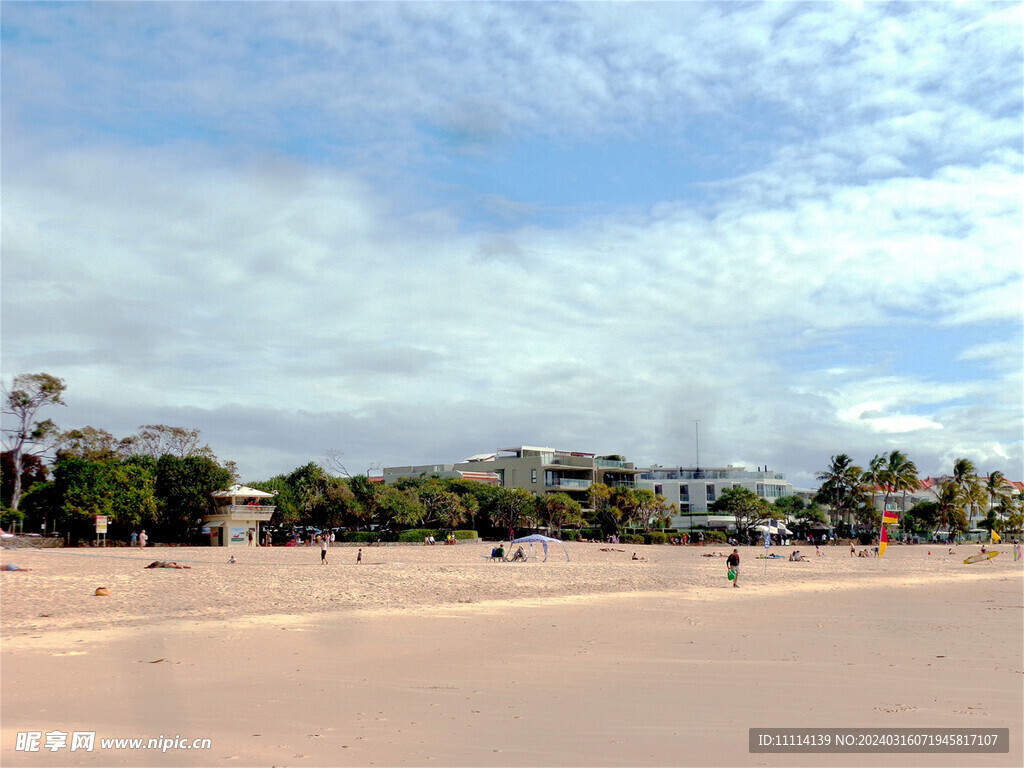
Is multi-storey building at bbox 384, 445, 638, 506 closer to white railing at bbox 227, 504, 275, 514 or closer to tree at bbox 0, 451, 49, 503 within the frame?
white railing at bbox 227, 504, 275, 514

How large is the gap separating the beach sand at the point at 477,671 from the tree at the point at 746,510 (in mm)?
52148

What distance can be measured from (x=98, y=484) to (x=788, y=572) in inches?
1430

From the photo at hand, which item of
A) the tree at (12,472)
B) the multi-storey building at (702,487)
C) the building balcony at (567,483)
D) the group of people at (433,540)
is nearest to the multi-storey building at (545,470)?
the building balcony at (567,483)

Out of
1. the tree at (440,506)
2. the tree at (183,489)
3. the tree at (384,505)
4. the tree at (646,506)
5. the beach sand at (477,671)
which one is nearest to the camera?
the beach sand at (477,671)

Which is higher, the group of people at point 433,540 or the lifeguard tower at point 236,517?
the lifeguard tower at point 236,517

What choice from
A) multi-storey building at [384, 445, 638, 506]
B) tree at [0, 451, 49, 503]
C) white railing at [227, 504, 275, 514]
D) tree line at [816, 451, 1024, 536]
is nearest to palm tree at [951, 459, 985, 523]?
tree line at [816, 451, 1024, 536]

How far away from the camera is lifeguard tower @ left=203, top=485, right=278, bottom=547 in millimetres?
52094

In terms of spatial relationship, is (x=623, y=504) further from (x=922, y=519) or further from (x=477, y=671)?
(x=477, y=671)

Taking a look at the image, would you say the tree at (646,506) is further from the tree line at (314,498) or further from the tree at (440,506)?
the tree at (440,506)

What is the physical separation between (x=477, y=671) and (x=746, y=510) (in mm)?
67310

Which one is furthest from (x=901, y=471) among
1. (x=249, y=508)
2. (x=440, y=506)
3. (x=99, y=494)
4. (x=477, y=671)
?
(x=477, y=671)

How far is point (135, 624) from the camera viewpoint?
1454 centimetres

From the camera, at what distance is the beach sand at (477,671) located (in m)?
7.14

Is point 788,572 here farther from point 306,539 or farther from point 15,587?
point 306,539
